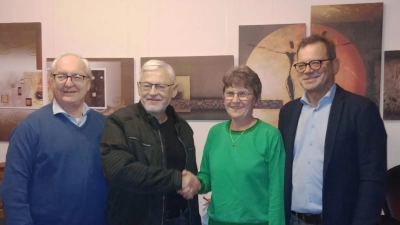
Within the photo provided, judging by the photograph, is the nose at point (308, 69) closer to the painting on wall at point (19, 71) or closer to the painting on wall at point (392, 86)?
the painting on wall at point (392, 86)

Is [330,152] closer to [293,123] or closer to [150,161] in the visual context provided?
[293,123]

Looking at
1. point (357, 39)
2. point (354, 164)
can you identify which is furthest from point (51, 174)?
point (357, 39)

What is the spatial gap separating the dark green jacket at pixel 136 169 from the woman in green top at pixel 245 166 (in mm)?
255

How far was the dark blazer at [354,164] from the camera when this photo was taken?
1.77 metres

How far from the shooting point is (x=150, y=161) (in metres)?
1.91

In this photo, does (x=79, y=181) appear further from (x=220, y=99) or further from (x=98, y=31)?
(x=98, y=31)

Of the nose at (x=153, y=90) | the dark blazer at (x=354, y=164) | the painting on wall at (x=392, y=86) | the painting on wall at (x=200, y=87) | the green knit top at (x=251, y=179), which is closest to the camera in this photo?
the dark blazer at (x=354, y=164)

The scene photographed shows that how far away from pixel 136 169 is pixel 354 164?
1.07 meters

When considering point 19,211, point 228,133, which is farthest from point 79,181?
point 228,133

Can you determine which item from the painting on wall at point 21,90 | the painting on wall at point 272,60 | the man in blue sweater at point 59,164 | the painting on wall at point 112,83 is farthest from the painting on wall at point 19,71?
the painting on wall at point 272,60

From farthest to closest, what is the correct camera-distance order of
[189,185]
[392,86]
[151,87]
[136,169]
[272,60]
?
[272,60] → [392,86] → [151,87] → [189,185] → [136,169]

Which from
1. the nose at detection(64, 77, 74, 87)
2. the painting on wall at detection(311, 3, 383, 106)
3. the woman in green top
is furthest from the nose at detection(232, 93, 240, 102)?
the painting on wall at detection(311, 3, 383, 106)

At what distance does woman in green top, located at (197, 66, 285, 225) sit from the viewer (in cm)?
189

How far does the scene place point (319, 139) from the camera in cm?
189
